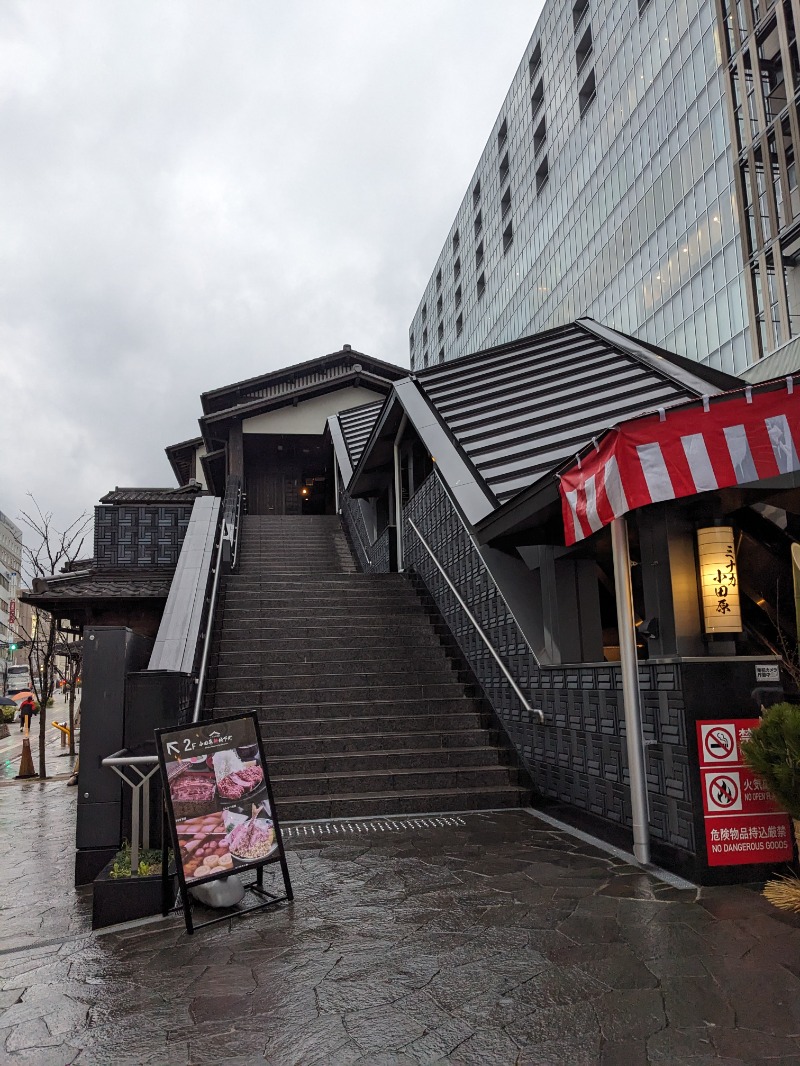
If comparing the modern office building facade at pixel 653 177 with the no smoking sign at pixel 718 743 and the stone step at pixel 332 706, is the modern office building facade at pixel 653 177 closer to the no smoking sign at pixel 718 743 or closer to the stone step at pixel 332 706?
the stone step at pixel 332 706

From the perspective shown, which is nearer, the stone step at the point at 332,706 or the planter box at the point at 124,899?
the planter box at the point at 124,899

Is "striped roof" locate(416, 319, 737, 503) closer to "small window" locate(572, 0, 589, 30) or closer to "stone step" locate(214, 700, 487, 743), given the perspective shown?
"stone step" locate(214, 700, 487, 743)

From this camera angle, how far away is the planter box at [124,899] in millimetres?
4887

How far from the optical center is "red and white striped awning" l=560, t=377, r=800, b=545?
501 cm

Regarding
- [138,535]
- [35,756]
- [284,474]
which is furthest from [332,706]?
[284,474]

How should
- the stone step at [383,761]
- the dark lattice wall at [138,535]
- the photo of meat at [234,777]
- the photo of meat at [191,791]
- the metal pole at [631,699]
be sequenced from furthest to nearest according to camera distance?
the dark lattice wall at [138,535]
the stone step at [383,761]
the metal pole at [631,699]
the photo of meat at [234,777]
the photo of meat at [191,791]

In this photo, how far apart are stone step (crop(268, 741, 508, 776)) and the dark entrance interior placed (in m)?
20.1

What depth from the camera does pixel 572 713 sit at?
7059 mm

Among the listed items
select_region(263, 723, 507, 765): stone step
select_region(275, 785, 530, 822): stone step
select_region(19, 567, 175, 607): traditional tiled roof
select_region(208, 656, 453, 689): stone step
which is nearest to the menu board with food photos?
select_region(275, 785, 530, 822): stone step

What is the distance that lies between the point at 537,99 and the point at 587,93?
6919 millimetres

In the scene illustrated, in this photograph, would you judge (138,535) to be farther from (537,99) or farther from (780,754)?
(537,99)

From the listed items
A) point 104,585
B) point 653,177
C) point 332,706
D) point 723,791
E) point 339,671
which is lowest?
point 723,791

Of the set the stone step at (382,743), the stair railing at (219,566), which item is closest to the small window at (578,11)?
the stair railing at (219,566)

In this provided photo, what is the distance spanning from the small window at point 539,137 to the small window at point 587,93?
16.1 feet
